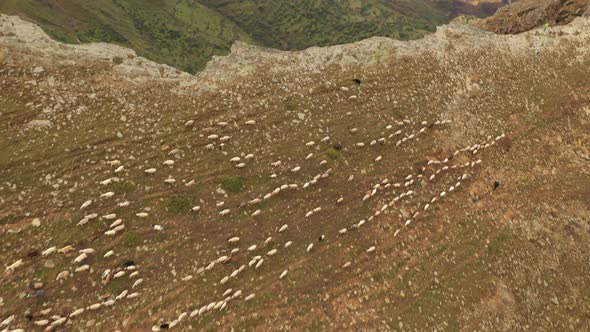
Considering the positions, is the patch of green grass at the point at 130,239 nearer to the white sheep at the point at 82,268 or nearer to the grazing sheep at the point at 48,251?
the white sheep at the point at 82,268

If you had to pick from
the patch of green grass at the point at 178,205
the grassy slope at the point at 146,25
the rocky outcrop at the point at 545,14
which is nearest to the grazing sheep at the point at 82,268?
the patch of green grass at the point at 178,205

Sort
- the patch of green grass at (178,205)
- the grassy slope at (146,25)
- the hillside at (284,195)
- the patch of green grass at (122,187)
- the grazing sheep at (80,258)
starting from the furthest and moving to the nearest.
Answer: the grassy slope at (146,25) < the patch of green grass at (178,205) < the patch of green grass at (122,187) < the hillside at (284,195) < the grazing sheep at (80,258)

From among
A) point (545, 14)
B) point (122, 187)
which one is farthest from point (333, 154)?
point (545, 14)

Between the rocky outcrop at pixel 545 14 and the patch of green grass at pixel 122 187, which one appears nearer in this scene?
the patch of green grass at pixel 122 187

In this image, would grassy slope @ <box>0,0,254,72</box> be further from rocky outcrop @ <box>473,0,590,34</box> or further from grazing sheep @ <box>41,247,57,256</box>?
rocky outcrop @ <box>473,0,590,34</box>

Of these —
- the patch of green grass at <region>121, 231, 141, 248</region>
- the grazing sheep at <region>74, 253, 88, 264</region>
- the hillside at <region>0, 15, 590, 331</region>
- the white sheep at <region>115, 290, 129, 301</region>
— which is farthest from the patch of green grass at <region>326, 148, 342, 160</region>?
the grazing sheep at <region>74, 253, 88, 264</region>

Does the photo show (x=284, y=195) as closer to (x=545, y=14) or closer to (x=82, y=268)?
(x=82, y=268)
